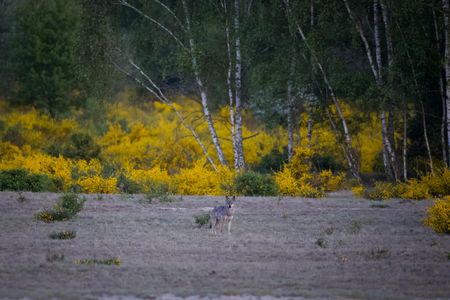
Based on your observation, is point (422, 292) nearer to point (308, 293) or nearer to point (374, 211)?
point (308, 293)

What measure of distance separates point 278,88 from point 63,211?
36.3 feet

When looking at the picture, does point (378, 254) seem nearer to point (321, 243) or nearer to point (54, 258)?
point (321, 243)

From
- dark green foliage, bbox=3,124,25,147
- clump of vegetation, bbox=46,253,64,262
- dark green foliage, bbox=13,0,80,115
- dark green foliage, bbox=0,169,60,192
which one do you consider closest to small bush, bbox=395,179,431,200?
dark green foliage, bbox=0,169,60,192

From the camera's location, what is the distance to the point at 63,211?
18.2m

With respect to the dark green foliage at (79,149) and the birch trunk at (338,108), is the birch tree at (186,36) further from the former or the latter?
the dark green foliage at (79,149)

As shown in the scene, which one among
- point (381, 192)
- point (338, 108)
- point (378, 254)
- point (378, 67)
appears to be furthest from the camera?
point (338, 108)

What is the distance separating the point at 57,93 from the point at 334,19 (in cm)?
2183

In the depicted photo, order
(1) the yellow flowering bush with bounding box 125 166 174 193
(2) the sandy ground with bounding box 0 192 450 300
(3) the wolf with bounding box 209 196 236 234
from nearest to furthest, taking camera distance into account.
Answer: (2) the sandy ground with bounding box 0 192 450 300 < (3) the wolf with bounding box 209 196 236 234 < (1) the yellow flowering bush with bounding box 125 166 174 193

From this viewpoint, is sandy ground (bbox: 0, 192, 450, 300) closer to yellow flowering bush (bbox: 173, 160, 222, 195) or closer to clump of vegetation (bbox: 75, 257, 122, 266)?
clump of vegetation (bbox: 75, 257, 122, 266)

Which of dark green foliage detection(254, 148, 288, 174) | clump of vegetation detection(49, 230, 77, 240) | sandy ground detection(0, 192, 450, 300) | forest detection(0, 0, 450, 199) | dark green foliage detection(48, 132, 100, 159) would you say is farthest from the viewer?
dark green foliage detection(48, 132, 100, 159)

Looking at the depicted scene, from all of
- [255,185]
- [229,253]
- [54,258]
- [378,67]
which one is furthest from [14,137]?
[54,258]

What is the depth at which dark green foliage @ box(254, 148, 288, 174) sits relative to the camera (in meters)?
31.9

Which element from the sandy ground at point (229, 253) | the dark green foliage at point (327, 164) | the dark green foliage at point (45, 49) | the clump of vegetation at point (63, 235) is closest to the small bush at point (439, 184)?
the sandy ground at point (229, 253)

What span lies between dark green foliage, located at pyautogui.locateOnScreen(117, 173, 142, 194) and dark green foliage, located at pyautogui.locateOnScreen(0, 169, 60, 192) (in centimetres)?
210
